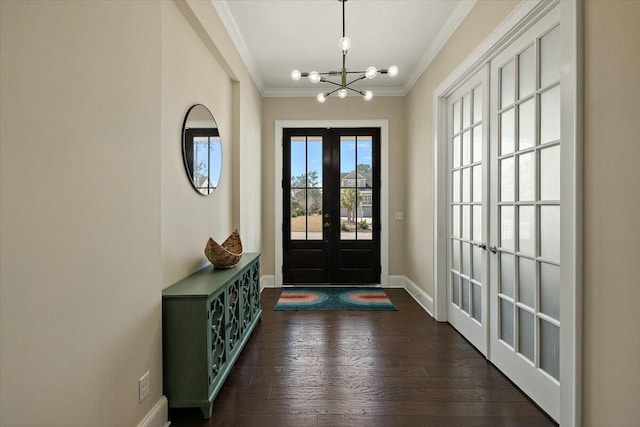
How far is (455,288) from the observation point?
135 inches

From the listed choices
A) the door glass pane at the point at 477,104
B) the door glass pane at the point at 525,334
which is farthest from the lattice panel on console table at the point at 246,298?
the door glass pane at the point at 477,104

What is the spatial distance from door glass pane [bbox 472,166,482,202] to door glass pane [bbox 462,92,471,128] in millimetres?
467

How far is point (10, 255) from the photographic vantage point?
Answer: 0.97 metres

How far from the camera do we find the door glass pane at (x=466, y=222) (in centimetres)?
308

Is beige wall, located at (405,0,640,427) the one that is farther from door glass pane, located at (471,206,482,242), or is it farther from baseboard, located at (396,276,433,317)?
baseboard, located at (396,276,433,317)

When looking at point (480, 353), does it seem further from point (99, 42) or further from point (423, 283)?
point (99, 42)

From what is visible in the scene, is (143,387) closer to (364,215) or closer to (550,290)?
(550,290)

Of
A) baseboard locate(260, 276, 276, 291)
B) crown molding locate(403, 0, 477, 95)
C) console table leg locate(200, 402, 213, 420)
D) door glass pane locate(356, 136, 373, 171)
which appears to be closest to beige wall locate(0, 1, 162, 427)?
console table leg locate(200, 402, 213, 420)

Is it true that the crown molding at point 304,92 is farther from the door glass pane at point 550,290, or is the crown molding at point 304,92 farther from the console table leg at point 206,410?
the console table leg at point 206,410

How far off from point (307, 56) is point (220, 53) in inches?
51.7

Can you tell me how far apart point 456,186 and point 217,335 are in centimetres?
258

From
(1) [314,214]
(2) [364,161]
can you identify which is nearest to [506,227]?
(2) [364,161]

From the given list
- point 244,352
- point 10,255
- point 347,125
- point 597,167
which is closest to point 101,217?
point 10,255

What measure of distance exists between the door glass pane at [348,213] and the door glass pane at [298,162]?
648mm
